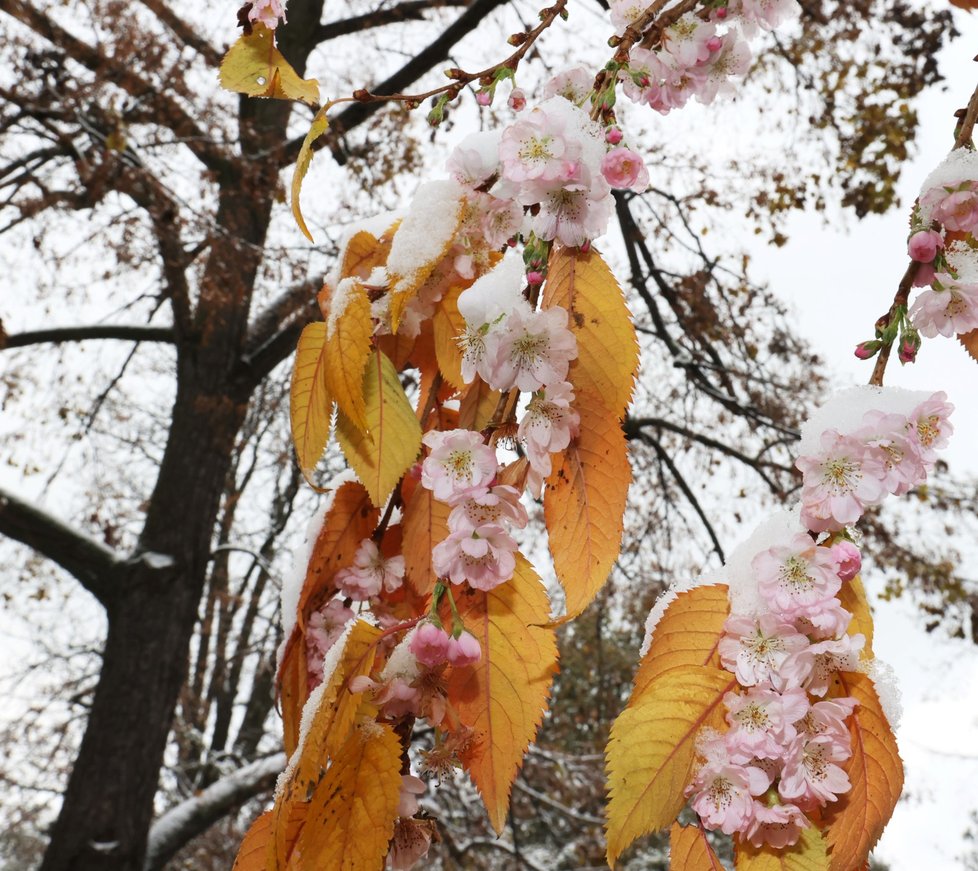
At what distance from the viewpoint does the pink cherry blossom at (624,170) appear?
51 centimetres

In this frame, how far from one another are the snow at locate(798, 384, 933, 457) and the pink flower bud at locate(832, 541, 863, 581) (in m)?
0.05

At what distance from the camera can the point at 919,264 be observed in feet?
1.73

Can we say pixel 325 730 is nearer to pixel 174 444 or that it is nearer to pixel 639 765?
pixel 639 765

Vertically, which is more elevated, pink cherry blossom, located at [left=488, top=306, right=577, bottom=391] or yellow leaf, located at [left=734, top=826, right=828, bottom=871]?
pink cherry blossom, located at [left=488, top=306, right=577, bottom=391]

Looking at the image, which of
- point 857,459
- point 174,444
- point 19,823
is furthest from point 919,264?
point 19,823

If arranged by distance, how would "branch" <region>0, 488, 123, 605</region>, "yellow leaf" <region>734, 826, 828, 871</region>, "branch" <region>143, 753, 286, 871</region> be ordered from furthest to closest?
"branch" <region>143, 753, 286, 871</region> < "branch" <region>0, 488, 123, 605</region> < "yellow leaf" <region>734, 826, 828, 871</region>

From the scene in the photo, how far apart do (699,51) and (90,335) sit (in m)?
4.07

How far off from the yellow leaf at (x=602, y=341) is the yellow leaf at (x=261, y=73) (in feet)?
0.71

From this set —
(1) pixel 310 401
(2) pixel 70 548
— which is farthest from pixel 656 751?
(2) pixel 70 548

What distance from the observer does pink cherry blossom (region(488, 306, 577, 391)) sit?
17.2 inches

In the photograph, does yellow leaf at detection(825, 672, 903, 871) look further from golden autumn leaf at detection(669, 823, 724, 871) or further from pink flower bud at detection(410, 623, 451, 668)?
pink flower bud at detection(410, 623, 451, 668)

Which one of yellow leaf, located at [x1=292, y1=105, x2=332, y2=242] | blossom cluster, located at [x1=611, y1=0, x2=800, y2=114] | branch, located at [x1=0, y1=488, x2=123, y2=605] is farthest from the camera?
branch, located at [x1=0, y1=488, x2=123, y2=605]

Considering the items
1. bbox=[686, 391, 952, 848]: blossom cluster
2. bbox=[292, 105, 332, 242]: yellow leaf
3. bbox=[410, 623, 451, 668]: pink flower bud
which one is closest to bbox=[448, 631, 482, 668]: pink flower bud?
bbox=[410, 623, 451, 668]: pink flower bud

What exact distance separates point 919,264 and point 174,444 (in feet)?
12.8
